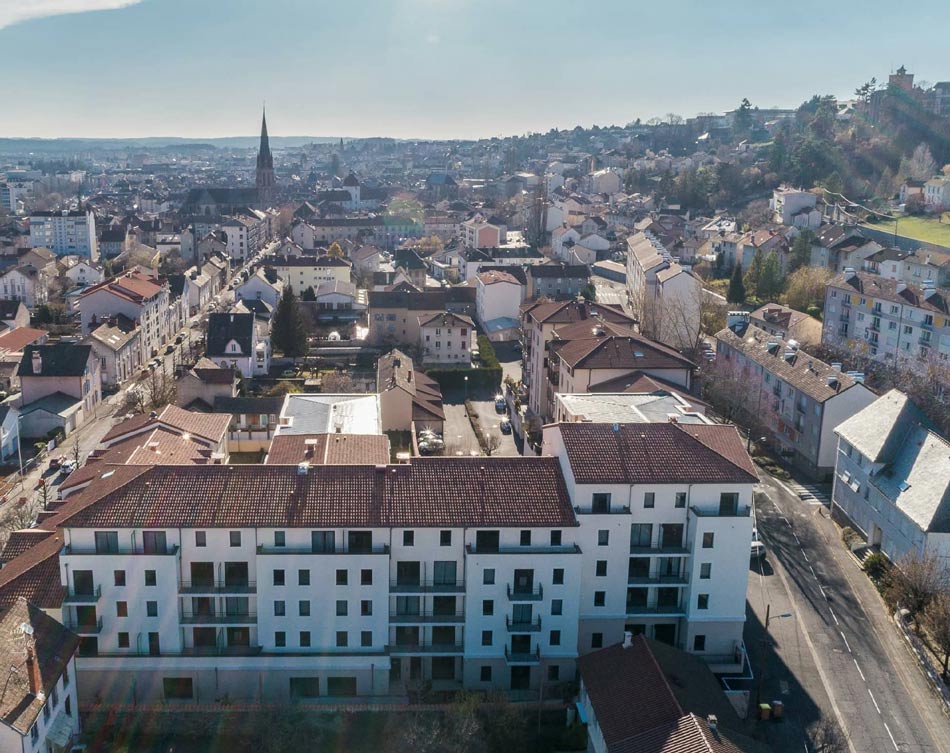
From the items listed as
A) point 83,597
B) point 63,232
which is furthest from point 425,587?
point 63,232

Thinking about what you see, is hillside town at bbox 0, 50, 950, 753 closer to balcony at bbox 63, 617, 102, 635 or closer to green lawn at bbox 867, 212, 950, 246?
balcony at bbox 63, 617, 102, 635

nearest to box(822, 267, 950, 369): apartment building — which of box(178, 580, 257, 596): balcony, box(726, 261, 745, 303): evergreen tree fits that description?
box(726, 261, 745, 303): evergreen tree

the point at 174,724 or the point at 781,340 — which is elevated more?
the point at 781,340

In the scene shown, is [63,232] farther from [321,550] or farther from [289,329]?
[321,550]

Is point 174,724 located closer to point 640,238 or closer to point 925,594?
point 925,594

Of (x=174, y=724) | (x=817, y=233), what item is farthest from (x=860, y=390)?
(x=817, y=233)

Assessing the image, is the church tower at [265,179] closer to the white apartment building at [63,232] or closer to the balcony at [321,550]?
the white apartment building at [63,232]
